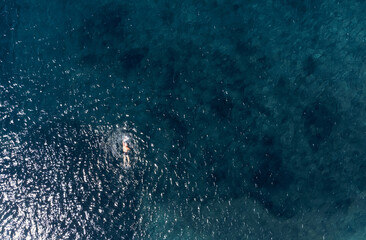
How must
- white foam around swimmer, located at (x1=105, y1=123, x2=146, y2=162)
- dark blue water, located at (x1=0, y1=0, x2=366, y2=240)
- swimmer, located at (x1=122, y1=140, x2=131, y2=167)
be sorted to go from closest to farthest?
dark blue water, located at (x1=0, y1=0, x2=366, y2=240) → swimmer, located at (x1=122, y1=140, x2=131, y2=167) → white foam around swimmer, located at (x1=105, y1=123, x2=146, y2=162)

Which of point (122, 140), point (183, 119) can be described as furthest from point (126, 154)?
point (183, 119)

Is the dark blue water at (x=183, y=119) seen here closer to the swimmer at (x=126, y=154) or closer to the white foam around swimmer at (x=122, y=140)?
the white foam around swimmer at (x=122, y=140)

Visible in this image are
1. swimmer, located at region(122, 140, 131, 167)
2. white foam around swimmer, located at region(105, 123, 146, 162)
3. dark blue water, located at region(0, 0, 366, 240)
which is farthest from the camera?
A: white foam around swimmer, located at region(105, 123, 146, 162)

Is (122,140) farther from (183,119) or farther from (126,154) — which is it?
(183,119)

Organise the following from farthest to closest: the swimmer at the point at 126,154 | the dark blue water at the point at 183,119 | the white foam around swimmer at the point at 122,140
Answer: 1. the white foam around swimmer at the point at 122,140
2. the swimmer at the point at 126,154
3. the dark blue water at the point at 183,119

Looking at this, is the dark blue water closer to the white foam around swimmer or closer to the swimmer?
the white foam around swimmer

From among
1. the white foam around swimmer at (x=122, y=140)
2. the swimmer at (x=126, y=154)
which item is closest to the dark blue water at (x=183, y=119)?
the white foam around swimmer at (x=122, y=140)

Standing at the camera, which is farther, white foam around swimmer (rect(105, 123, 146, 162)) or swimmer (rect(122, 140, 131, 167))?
white foam around swimmer (rect(105, 123, 146, 162))

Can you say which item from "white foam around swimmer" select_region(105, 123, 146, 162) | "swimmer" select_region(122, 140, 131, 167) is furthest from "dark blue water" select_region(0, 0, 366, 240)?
"swimmer" select_region(122, 140, 131, 167)

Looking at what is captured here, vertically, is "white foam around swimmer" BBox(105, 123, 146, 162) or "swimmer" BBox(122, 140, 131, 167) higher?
"white foam around swimmer" BBox(105, 123, 146, 162)
